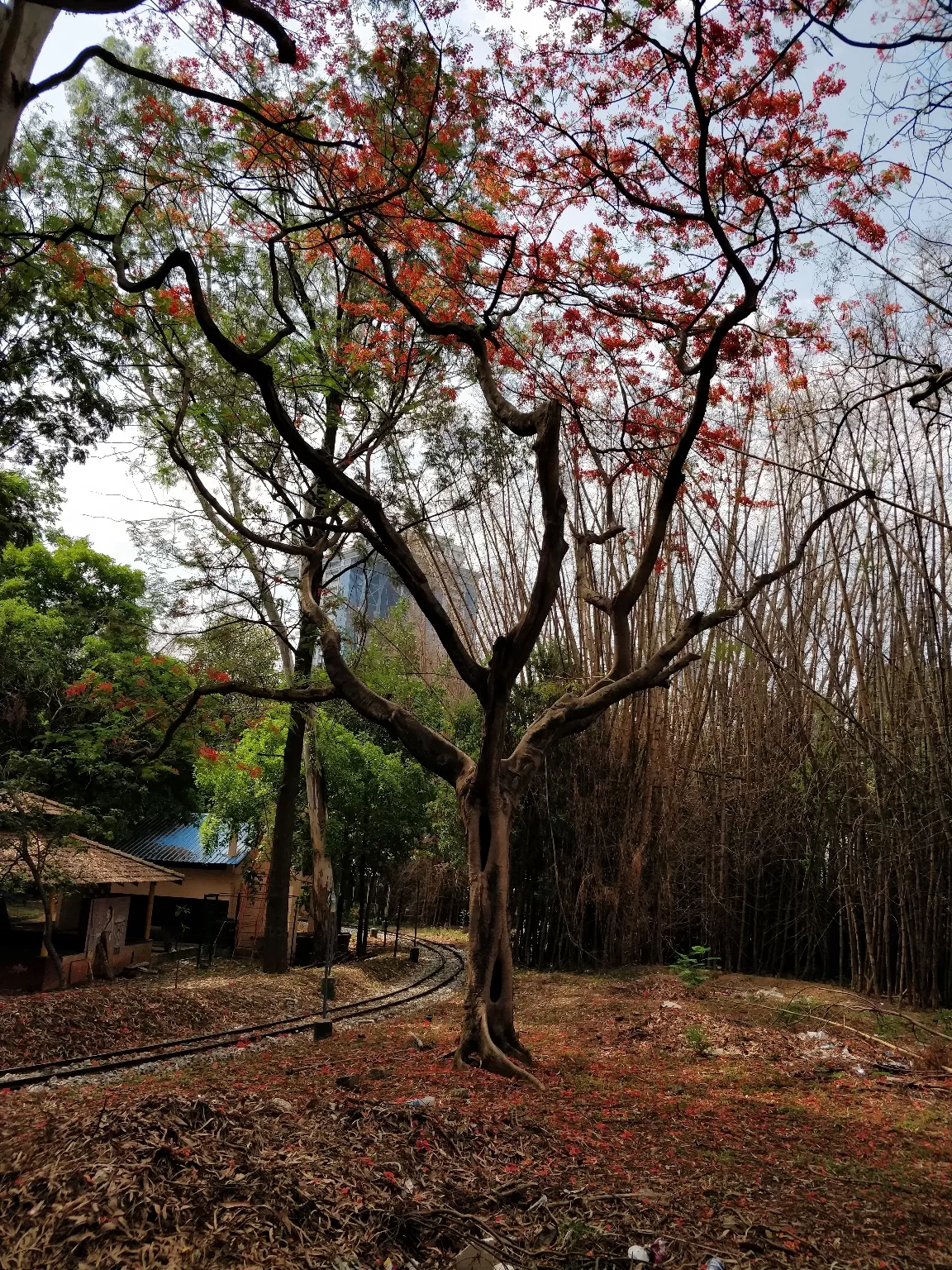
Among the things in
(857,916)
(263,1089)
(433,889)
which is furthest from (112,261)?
(433,889)

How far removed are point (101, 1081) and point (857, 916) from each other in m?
7.39

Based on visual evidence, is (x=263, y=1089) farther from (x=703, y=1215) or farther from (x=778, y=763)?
(x=778, y=763)

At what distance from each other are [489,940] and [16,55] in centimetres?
516

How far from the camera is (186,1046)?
7527 millimetres

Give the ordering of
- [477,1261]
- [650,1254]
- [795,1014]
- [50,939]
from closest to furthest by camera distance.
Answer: [477,1261], [650,1254], [795,1014], [50,939]

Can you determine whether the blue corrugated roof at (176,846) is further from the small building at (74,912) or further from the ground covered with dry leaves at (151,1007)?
the ground covered with dry leaves at (151,1007)

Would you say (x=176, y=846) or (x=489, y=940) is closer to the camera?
(x=489, y=940)

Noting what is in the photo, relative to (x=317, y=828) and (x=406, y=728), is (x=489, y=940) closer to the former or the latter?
(x=406, y=728)

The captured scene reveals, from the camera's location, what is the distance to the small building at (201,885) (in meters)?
17.6

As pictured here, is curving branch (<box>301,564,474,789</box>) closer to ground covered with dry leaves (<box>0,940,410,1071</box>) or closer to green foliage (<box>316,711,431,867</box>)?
ground covered with dry leaves (<box>0,940,410,1071</box>)

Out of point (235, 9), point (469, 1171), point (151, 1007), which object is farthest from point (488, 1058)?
point (235, 9)

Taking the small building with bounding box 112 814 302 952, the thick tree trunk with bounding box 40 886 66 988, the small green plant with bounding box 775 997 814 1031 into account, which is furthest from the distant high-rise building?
the small building with bounding box 112 814 302 952

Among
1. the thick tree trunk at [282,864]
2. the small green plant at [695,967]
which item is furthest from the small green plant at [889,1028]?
the thick tree trunk at [282,864]

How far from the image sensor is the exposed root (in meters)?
5.14
